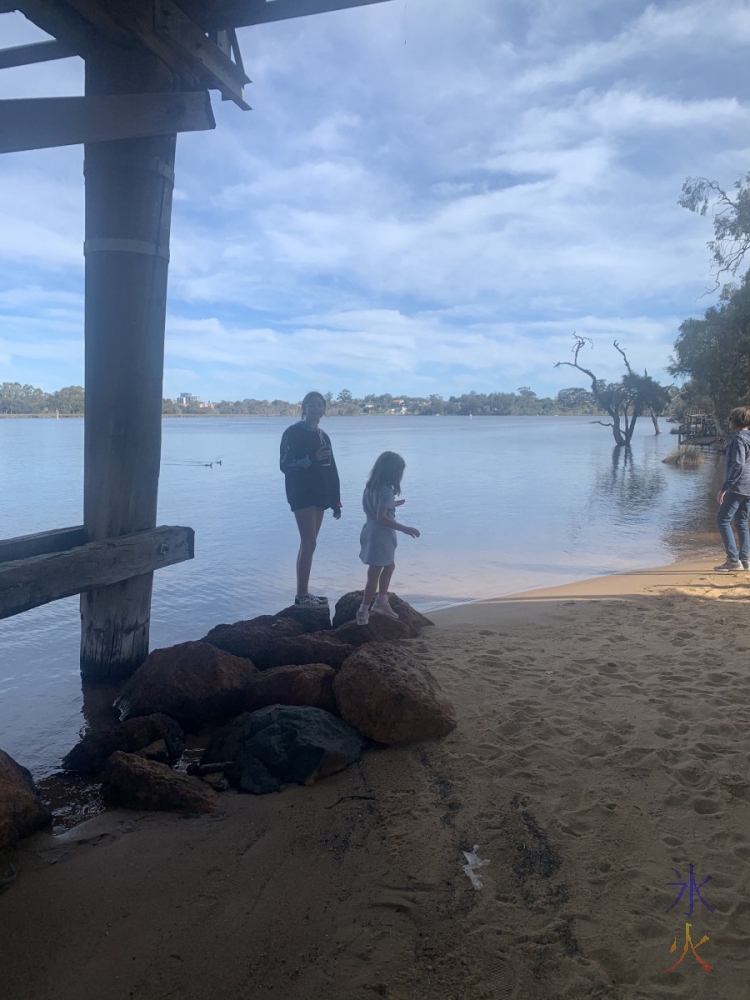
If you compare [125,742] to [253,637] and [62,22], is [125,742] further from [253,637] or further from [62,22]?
[62,22]

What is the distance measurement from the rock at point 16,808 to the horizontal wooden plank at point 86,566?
0.86m

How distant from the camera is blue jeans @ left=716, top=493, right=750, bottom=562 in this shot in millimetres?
8508

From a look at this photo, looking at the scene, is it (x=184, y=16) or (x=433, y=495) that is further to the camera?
(x=433, y=495)

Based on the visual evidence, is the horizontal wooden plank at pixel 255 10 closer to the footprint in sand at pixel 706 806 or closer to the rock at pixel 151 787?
the rock at pixel 151 787

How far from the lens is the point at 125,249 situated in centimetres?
443

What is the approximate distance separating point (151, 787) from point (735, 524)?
26.4ft

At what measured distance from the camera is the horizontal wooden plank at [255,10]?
4.31m

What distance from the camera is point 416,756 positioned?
3.72 m

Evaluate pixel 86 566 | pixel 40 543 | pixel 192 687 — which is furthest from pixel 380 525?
pixel 40 543

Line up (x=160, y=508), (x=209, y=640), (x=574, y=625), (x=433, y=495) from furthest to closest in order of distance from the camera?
(x=433, y=495) → (x=160, y=508) → (x=574, y=625) → (x=209, y=640)

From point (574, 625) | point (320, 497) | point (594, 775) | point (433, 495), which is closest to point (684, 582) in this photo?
point (574, 625)

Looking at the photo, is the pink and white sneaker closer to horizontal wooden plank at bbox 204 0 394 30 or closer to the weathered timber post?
the weathered timber post

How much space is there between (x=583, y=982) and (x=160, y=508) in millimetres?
17184

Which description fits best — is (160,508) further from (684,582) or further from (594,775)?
(594,775)
